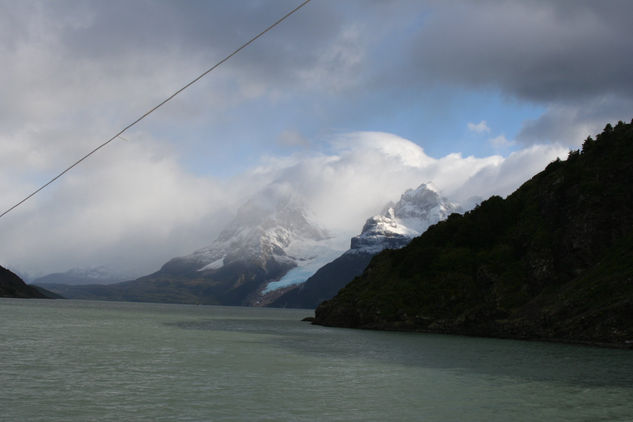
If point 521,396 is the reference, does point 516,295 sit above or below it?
above

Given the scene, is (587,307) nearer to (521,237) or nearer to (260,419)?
(521,237)

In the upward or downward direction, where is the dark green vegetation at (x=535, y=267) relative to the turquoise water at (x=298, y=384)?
upward

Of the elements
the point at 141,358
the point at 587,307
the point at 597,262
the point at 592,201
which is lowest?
the point at 141,358

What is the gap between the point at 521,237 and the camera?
11000cm

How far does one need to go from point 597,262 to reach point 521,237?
61.3 feet

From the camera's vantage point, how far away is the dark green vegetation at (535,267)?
81.9 metres

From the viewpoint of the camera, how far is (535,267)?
329ft

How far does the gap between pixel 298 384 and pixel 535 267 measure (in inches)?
2985

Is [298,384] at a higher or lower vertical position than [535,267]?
lower

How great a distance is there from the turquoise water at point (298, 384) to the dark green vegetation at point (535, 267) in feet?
61.9

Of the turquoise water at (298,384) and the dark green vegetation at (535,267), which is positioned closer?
the turquoise water at (298,384)

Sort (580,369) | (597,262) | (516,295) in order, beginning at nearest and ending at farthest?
(580,369), (597,262), (516,295)

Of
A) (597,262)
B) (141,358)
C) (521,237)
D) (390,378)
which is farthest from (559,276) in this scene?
(141,358)

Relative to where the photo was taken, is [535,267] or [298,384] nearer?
[298,384]
